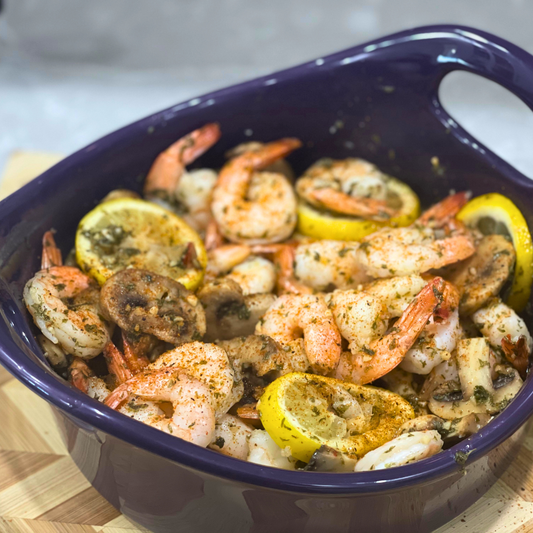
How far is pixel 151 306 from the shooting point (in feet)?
5.21

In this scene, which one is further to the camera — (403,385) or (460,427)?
(403,385)

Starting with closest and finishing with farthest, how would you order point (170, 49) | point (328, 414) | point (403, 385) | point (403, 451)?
point (403, 451), point (328, 414), point (403, 385), point (170, 49)

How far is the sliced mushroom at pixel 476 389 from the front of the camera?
4.97ft

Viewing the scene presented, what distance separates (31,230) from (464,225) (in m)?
1.18

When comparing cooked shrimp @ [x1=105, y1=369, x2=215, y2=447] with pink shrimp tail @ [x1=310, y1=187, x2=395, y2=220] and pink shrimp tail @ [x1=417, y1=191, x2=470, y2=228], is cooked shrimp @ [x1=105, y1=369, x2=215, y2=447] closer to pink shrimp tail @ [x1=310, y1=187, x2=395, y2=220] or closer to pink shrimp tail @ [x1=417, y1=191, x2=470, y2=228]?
pink shrimp tail @ [x1=310, y1=187, x2=395, y2=220]

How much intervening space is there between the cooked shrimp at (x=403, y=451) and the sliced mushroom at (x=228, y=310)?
0.53 metres

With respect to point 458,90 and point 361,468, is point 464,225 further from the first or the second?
point 458,90

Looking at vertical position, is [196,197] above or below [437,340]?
above

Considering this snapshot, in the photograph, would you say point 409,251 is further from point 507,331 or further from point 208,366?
point 208,366

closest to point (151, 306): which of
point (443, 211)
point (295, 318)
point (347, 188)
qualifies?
point (295, 318)

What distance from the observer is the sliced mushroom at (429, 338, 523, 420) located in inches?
59.6

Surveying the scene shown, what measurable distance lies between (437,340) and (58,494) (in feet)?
3.16

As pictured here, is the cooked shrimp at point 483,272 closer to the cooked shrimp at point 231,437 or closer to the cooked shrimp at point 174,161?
the cooked shrimp at point 231,437

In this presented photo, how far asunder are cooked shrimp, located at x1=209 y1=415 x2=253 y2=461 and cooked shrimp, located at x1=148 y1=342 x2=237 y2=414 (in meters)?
0.03
